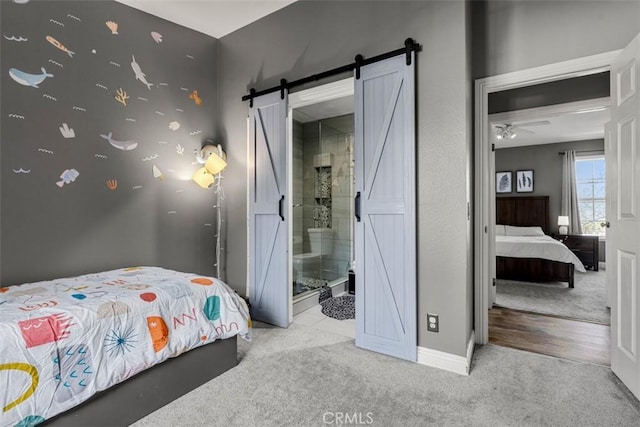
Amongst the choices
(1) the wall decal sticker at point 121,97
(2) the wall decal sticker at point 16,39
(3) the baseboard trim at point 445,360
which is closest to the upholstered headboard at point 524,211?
(3) the baseboard trim at point 445,360

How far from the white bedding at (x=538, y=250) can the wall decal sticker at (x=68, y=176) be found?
5.74m

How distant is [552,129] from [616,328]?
4.88m

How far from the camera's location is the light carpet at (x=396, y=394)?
1724 millimetres

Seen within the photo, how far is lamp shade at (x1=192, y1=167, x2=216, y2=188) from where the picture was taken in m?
Answer: 3.31

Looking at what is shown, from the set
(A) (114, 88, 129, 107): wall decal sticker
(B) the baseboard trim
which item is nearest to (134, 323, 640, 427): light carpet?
(B) the baseboard trim

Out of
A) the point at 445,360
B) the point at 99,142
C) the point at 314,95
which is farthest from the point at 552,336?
the point at 99,142

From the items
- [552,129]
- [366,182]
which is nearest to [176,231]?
[366,182]

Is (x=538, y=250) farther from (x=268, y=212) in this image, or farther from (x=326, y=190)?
(x=268, y=212)

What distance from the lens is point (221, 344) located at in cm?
219

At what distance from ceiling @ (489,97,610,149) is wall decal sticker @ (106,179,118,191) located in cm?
375

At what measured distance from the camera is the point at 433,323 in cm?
232

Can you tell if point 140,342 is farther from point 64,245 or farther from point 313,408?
point 64,245

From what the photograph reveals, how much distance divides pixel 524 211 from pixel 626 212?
226 inches

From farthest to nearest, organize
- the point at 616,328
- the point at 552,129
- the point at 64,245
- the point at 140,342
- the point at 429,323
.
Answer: the point at 552,129 → the point at 64,245 → the point at 429,323 → the point at 616,328 → the point at 140,342
